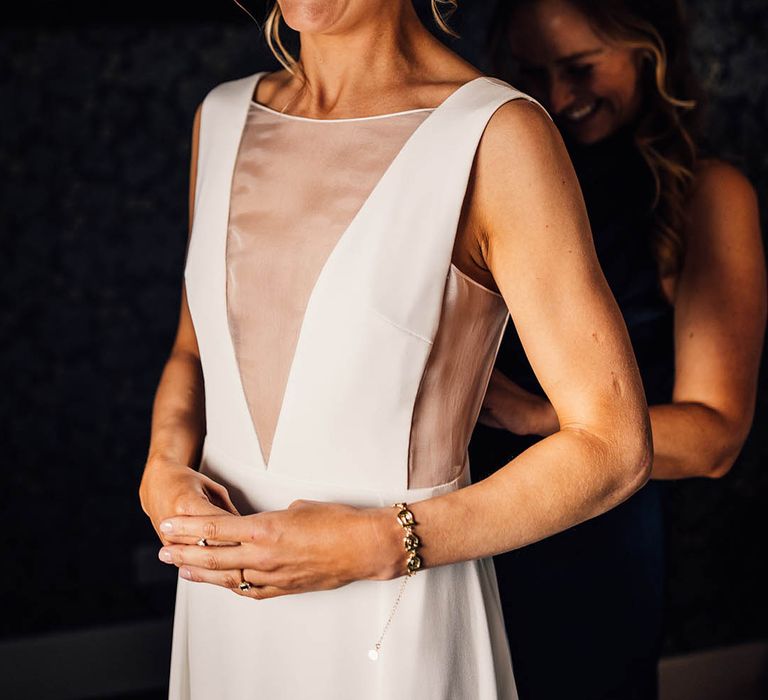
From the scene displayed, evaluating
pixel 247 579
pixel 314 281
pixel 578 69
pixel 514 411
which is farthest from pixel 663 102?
pixel 247 579

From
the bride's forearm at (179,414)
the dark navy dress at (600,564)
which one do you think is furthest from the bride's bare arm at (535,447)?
the dark navy dress at (600,564)

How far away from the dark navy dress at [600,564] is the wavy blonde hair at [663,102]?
3cm

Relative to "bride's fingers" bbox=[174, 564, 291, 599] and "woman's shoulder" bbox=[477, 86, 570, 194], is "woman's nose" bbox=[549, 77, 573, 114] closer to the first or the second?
"woman's shoulder" bbox=[477, 86, 570, 194]

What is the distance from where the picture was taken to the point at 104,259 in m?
2.59

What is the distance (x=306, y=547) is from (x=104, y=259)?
1886mm

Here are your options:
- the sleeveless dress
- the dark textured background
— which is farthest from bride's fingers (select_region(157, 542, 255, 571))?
the dark textured background

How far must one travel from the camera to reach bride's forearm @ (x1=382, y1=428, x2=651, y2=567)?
92 centimetres

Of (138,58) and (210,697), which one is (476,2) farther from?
(210,697)

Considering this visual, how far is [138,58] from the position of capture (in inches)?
98.8

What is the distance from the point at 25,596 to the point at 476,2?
2210 mm

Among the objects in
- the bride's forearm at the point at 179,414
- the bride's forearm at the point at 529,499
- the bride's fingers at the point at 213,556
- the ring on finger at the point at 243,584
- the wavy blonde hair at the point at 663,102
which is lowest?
the ring on finger at the point at 243,584

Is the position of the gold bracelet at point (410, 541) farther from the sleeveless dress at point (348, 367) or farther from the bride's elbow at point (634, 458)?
the bride's elbow at point (634, 458)

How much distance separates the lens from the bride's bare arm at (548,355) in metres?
0.92

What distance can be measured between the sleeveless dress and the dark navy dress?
1.13 ft
